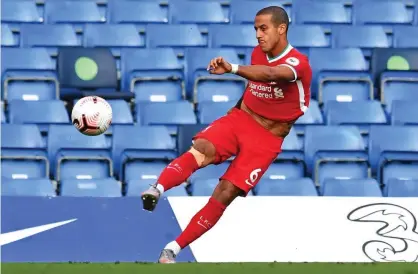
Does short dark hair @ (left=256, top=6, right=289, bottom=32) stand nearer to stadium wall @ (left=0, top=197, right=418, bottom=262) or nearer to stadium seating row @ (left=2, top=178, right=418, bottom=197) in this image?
stadium wall @ (left=0, top=197, right=418, bottom=262)

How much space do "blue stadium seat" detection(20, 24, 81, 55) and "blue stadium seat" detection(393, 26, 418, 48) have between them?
11.9ft

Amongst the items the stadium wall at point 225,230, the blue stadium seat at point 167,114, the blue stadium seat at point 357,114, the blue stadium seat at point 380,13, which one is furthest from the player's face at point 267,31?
the blue stadium seat at point 380,13

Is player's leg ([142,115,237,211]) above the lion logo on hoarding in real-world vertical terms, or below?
above

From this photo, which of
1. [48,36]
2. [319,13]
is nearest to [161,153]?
[48,36]

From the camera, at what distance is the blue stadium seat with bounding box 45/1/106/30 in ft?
46.3

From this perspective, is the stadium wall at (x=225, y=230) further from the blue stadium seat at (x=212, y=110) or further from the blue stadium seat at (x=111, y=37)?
the blue stadium seat at (x=111, y=37)

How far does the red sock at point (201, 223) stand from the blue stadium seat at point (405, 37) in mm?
6273

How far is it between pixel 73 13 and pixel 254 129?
6.05 metres

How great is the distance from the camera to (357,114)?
1245 centimetres

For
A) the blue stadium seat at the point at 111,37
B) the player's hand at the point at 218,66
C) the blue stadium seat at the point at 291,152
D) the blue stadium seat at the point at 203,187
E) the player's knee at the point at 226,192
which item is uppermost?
the player's hand at the point at 218,66

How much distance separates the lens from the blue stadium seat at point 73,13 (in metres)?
14.1

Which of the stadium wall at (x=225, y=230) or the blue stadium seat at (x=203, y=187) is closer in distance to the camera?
the stadium wall at (x=225, y=230)

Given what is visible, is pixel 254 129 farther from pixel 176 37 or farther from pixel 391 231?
pixel 176 37

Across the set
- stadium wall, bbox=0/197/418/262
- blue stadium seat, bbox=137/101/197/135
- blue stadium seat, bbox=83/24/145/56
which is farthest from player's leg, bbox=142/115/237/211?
blue stadium seat, bbox=83/24/145/56
